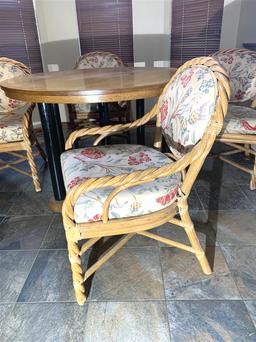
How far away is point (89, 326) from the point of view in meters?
0.99

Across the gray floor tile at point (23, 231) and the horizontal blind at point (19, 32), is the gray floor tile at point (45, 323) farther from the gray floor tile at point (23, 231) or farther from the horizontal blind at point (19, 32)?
the horizontal blind at point (19, 32)

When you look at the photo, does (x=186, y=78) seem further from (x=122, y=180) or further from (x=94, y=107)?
(x=94, y=107)

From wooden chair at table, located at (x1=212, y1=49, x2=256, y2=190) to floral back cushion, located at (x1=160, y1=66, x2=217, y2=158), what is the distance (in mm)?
632

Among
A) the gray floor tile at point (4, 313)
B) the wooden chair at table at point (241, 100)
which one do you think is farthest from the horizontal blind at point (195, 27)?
the gray floor tile at point (4, 313)

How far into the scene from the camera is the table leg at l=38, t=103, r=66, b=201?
1420 mm

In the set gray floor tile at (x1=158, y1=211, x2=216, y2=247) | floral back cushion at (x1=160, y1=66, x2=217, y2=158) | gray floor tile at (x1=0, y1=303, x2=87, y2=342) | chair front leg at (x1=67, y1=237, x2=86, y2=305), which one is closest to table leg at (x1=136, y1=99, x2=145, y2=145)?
floral back cushion at (x1=160, y1=66, x2=217, y2=158)

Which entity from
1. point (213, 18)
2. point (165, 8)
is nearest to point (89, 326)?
point (213, 18)

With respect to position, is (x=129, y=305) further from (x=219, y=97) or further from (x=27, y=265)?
(x=219, y=97)

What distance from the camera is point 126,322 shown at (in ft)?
3.28

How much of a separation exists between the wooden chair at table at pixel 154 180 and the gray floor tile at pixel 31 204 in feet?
2.28

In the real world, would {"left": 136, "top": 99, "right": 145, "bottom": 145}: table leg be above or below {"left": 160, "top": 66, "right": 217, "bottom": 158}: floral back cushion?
below

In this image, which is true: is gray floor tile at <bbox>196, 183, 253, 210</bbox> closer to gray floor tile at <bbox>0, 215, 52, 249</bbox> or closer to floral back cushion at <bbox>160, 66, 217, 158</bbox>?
floral back cushion at <bbox>160, 66, 217, 158</bbox>

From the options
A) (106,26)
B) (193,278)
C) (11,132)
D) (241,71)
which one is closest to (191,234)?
(193,278)

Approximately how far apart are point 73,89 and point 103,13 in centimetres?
217
